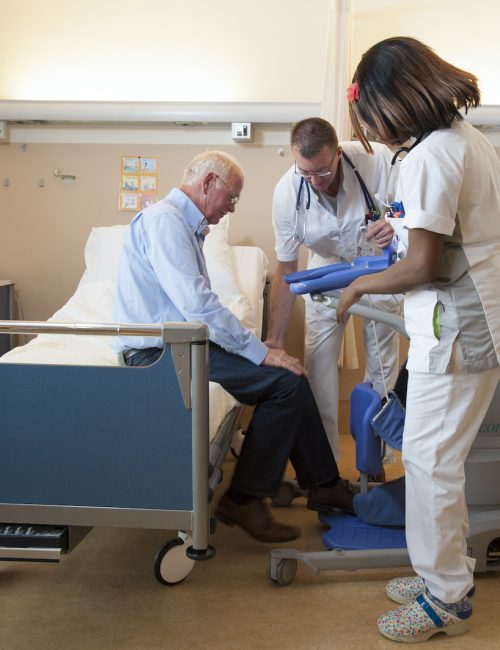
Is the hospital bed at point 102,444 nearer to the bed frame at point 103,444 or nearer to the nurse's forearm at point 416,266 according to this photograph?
the bed frame at point 103,444

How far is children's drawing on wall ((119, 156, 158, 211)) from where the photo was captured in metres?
4.19

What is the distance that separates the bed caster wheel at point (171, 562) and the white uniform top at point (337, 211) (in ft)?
4.42

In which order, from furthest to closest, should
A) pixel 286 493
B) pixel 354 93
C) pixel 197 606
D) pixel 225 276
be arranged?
pixel 225 276 < pixel 286 493 < pixel 197 606 < pixel 354 93

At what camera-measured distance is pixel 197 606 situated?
221cm

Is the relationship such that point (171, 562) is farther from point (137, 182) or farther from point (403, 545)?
point (137, 182)

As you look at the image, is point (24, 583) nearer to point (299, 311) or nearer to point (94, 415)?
point (94, 415)

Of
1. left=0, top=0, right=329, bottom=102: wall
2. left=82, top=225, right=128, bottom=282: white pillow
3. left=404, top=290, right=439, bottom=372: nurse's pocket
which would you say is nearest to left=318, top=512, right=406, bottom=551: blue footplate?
left=404, top=290, right=439, bottom=372: nurse's pocket

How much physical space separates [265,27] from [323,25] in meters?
0.32

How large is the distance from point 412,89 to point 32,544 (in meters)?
1.45

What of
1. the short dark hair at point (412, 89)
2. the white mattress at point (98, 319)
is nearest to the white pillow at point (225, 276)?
the white mattress at point (98, 319)

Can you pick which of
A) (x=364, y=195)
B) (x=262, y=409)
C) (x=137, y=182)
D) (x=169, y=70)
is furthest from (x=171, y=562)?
(x=169, y=70)

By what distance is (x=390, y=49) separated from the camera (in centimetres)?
183

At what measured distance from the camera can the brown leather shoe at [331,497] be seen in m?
2.70

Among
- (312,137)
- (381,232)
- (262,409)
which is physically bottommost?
(262,409)
